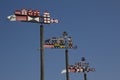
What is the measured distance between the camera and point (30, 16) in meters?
35.0

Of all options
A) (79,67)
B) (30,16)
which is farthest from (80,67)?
(30,16)

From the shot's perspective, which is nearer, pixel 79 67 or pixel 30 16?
pixel 30 16

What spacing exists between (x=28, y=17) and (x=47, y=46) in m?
10.6

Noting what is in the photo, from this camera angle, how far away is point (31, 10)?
35.2 meters

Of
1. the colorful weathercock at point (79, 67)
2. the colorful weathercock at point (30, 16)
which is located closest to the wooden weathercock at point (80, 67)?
the colorful weathercock at point (79, 67)

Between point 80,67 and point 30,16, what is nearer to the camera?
point 30,16

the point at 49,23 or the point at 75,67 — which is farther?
the point at 75,67

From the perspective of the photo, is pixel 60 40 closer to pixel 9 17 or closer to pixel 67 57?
pixel 67 57

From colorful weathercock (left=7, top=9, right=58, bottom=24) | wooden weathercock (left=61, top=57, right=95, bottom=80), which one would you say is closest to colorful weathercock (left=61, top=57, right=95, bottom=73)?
wooden weathercock (left=61, top=57, right=95, bottom=80)

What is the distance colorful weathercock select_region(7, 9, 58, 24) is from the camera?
1353 inches

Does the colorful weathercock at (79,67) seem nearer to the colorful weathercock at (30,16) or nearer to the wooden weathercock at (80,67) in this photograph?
the wooden weathercock at (80,67)

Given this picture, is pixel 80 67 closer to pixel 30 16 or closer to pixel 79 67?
pixel 79 67

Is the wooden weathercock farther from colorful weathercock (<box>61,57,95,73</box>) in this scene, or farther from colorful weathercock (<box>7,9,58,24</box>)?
colorful weathercock (<box>7,9,58,24</box>)

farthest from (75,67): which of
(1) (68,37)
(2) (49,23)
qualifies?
(2) (49,23)
